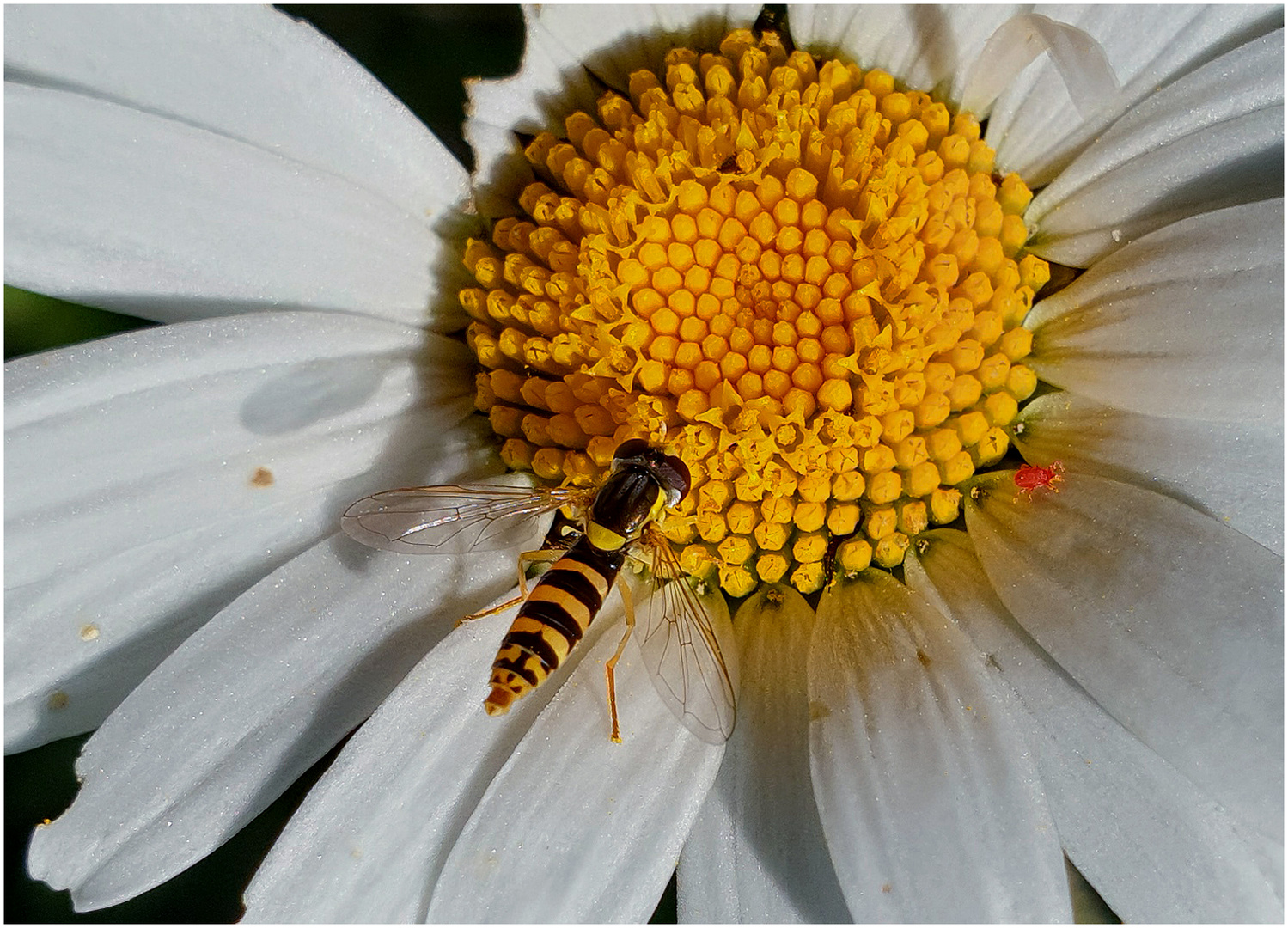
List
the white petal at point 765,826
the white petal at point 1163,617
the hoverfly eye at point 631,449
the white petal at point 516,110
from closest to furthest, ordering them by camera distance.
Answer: the white petal at point 1163,617 < the white petal at point 765,826 < the hoverfly eye at point 631,449 < the white petal at point 516,110

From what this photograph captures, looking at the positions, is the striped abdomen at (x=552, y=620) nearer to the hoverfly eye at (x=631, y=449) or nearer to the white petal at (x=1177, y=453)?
the hoverfly eye at (x=631, y=449)

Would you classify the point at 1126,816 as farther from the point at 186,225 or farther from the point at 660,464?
the point at 186,225

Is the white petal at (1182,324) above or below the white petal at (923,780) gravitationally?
above

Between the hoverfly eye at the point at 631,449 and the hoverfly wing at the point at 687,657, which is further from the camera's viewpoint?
the hoverfly eye at the point at 631,449

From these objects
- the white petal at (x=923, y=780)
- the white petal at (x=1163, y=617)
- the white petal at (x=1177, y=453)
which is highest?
the white petal at (x=1177, y=453)

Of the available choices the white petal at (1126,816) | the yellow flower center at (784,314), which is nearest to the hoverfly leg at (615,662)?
the yellow flower center at (784,314)

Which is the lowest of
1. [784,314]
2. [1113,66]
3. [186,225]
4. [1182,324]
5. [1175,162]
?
[186,225]

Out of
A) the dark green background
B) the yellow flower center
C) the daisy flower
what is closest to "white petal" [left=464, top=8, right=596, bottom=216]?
the daisy flower

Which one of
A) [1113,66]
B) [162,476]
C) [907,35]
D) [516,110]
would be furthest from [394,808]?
[1113,66]

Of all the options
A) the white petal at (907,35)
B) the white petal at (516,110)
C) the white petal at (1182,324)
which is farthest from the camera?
the white petal at (516,110)
